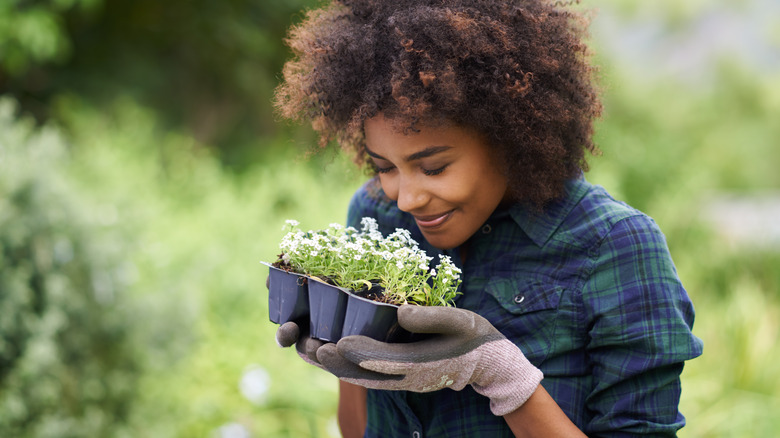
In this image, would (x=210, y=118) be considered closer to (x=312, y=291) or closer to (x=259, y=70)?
(x=259, y=70)

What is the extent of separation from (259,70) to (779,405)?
584 centimetres

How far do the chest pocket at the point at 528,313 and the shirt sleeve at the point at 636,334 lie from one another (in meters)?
0.07

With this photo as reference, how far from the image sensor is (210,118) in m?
7.55

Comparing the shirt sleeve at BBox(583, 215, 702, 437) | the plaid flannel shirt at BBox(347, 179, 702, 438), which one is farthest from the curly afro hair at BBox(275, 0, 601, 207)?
the shirt sleeve at BBox(583, 215, 702, 437)

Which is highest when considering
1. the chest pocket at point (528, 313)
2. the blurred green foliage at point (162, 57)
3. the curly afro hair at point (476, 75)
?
the blurred green foliage at point (162, 57)

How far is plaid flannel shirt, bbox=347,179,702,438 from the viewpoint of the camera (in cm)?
118

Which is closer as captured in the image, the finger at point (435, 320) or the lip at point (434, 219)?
the finger at point (435, 320)

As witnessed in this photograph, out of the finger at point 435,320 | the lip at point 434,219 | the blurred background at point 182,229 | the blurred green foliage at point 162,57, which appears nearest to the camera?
the finger at point 435,320

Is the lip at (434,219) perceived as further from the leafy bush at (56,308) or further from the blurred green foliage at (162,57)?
the blurred green foliage at (162,57)

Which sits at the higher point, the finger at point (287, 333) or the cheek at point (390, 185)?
the cheek at point (390, 185)

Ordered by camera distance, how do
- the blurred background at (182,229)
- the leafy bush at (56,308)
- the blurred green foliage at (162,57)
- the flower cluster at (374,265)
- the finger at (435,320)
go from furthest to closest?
the blurred green foliage at (162,57), the blurred background at (182,229), the leafy bush at (56,308), the flower cluster at (374,265), the finger at (435,320)

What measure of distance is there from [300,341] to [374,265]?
0.75 ft

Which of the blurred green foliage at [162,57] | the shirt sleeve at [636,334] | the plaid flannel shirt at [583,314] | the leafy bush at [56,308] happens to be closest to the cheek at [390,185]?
the plaid flannel shirt at [583,314]

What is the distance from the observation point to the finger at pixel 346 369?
1.14m
